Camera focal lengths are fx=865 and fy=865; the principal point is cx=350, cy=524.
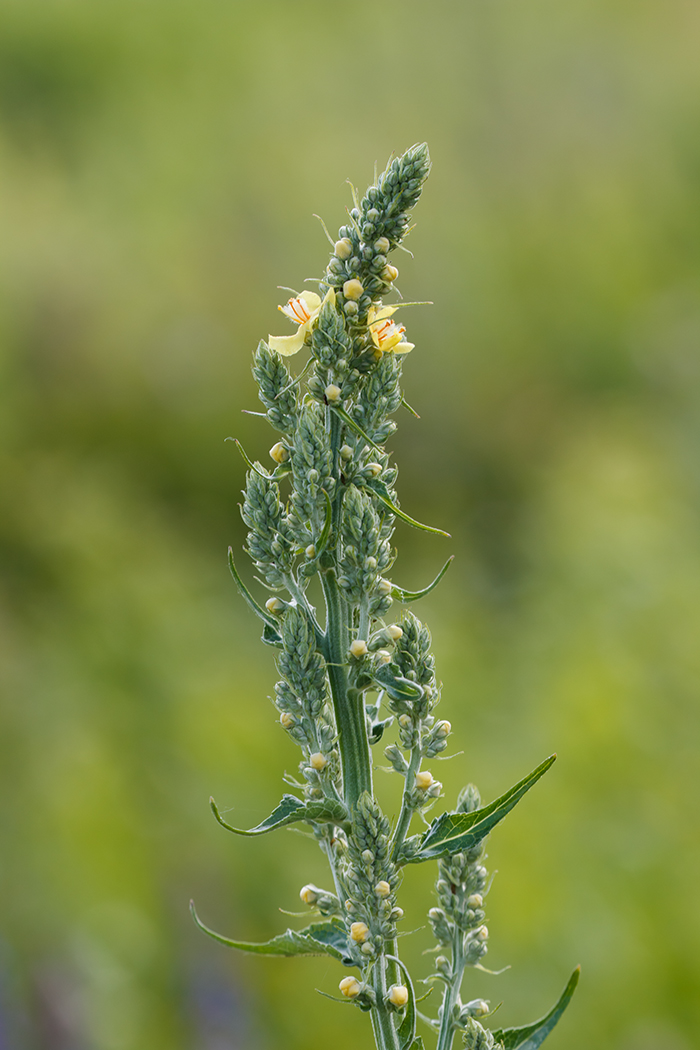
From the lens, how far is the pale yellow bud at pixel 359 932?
1194 mm

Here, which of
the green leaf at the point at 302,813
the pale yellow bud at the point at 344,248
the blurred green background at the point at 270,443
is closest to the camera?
the green leaf at the point at 302,813

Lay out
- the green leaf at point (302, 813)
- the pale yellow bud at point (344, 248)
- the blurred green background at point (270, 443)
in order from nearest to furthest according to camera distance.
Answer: the green leaf at point (302, 813), the pale yellow bud at point (344, 248), the blurred green background at point (270, 443)

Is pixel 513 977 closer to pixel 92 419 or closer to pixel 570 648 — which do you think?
pixel 570 648

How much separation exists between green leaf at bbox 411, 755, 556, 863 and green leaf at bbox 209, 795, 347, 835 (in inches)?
5.0

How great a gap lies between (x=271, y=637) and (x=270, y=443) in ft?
28.7

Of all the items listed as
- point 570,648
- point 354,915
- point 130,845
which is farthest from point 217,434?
point 354,915

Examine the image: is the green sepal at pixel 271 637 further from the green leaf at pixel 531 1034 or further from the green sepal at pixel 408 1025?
the green leaf at pixel 531 1034

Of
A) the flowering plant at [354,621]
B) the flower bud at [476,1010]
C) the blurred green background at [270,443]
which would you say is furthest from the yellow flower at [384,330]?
the blurred green background at [270,443]

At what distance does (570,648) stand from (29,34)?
14.7 meters

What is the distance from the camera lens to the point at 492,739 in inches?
225

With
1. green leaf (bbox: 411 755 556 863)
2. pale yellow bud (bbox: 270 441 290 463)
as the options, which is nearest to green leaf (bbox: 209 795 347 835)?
green leaf (bbox: 411 755 556 863)

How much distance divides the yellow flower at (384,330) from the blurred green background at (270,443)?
9.37ft

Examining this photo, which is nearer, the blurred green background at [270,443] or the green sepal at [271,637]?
the green sepal at [271,637]

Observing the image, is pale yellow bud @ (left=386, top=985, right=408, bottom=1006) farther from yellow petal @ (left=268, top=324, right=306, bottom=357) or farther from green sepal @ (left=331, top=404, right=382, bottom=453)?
yellow petal @ (left=268, top=324, right=306, bottom=357)
